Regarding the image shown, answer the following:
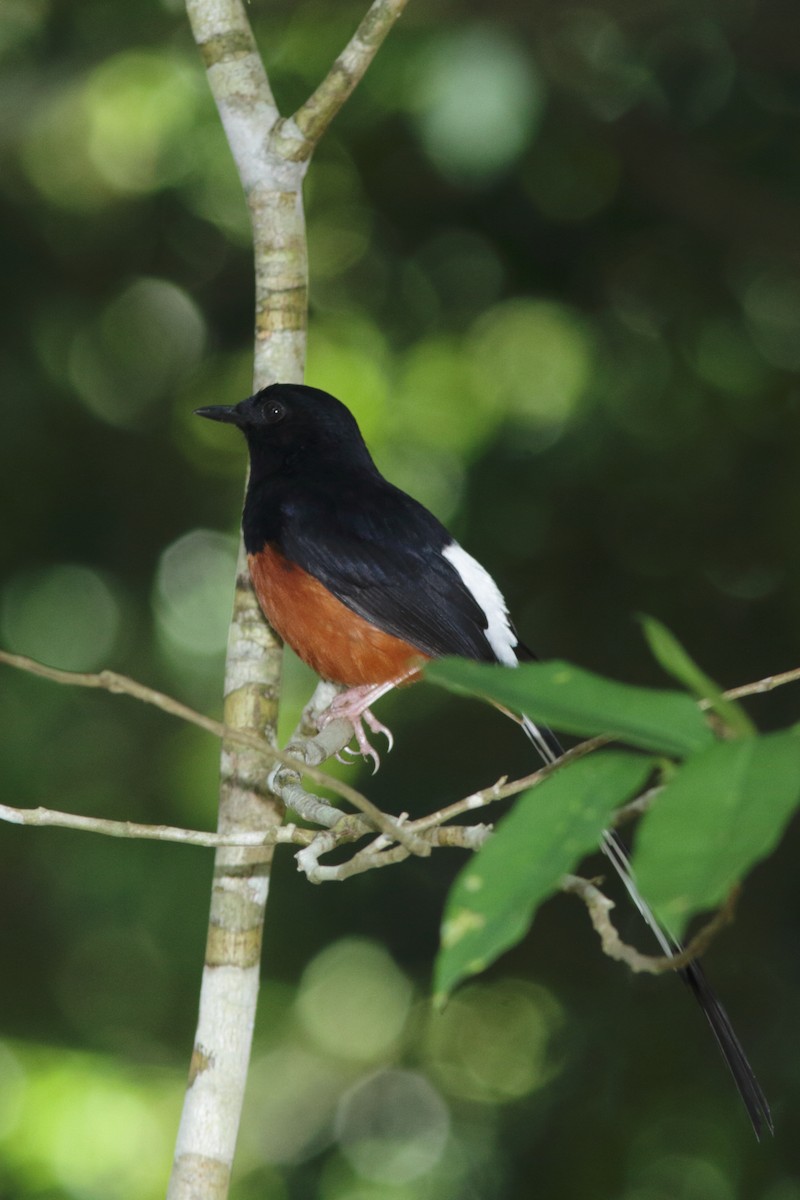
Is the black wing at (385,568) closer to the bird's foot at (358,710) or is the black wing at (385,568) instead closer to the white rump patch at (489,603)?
the white rump patch at (489,603)

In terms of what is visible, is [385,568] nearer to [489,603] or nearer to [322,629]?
[322,629]

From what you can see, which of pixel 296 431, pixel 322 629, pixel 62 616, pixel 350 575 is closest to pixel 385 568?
pixel 350 575

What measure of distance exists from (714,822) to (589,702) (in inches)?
4.6

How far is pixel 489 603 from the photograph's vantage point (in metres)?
3.44

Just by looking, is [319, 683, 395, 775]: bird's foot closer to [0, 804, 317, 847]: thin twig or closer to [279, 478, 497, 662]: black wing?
[279, 478, 497, 662]: black wing

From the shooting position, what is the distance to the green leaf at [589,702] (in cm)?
90

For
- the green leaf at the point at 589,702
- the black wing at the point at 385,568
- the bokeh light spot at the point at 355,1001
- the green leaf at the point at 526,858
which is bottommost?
the green leaf at the point at 526,858

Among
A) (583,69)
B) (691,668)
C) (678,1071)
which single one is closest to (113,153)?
(583,69)

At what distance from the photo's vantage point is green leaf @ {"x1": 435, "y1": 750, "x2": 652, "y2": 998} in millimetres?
876

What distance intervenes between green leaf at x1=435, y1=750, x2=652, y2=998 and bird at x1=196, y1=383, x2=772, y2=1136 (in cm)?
210

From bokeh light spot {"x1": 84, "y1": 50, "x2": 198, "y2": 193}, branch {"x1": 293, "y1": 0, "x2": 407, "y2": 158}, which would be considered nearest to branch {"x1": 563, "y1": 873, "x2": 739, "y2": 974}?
branch {"x1": 293, "y1": 0, "x2": 407, "y2": 158}

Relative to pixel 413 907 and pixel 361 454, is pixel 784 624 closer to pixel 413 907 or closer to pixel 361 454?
pixel 413 907

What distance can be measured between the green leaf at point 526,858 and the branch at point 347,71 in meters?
2.16

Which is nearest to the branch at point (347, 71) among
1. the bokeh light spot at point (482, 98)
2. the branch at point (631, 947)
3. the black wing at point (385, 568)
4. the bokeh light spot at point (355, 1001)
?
the black wing at point (385, 568)
